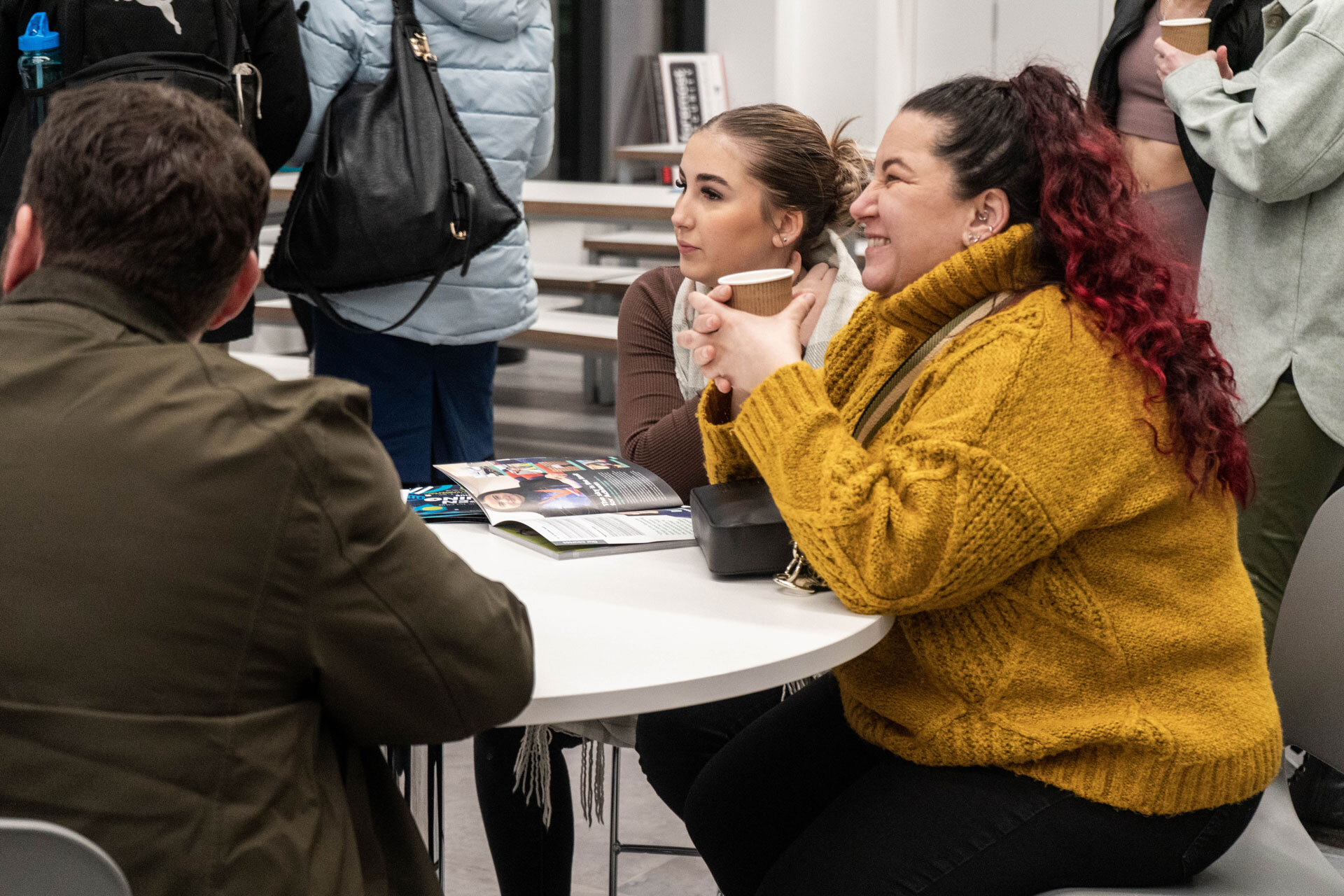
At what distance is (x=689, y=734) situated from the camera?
5.88ft

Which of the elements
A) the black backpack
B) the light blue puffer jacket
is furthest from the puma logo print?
the light blue puffer jacket

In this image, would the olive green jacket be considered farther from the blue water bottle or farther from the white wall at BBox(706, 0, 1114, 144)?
the white wall at BBox(706, 0, 1114, 144)

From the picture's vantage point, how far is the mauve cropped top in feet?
7.85

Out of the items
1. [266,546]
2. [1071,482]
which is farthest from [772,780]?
[266,546]

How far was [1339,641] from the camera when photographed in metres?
1.52

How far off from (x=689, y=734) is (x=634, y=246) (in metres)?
3.99

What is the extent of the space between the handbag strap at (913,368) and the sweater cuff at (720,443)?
18 cm

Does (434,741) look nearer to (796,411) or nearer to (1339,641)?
(796,411)

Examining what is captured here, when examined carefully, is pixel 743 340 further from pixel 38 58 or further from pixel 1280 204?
pixel 38 58

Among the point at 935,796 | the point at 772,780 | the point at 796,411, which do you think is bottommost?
the point at 772,780

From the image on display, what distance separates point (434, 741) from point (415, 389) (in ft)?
5.54

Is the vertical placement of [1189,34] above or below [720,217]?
above

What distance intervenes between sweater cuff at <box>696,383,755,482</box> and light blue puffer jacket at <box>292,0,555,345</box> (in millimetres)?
998

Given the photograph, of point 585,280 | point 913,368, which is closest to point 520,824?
point 913,368
